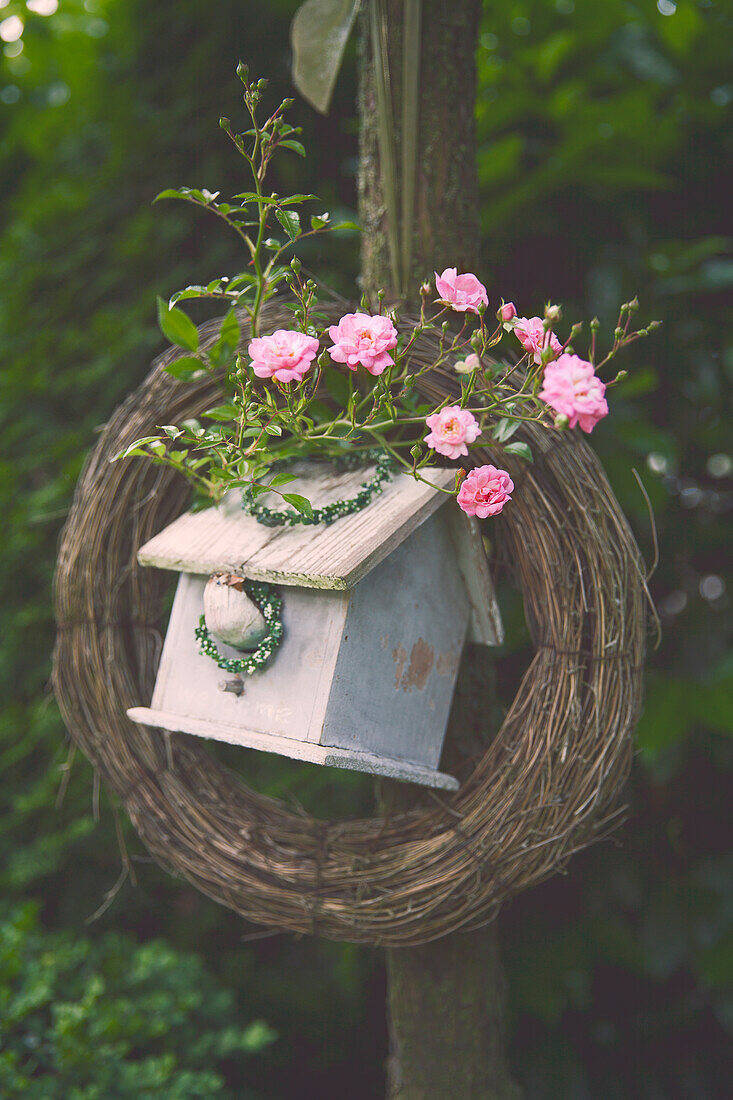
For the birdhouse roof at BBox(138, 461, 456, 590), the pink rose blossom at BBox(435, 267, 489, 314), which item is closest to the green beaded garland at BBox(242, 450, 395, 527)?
the birdhouse roof at BBox(138, 461, 456, 590)

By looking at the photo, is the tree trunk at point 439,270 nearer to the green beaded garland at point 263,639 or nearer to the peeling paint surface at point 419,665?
the peeling paint surface at point 419,665

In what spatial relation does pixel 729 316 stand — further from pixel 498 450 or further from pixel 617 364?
pixel 498 450

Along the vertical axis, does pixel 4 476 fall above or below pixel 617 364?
below

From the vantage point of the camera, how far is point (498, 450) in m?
1.06

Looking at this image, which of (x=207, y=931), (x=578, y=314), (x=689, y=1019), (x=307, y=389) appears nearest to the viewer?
(x=307, y=389)

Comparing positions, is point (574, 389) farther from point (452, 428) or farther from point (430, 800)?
point (430, 800)

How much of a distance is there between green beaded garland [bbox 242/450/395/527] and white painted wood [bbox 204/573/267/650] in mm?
98

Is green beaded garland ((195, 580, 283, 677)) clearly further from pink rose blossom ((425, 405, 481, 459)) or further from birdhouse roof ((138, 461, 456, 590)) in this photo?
pink rose blossom ((425, 405, 481, 459))

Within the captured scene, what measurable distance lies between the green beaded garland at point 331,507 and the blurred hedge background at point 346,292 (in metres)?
0.56

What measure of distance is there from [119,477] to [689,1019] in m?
Result: 1.61

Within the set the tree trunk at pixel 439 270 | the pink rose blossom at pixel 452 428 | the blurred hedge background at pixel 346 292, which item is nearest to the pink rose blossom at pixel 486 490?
the pink rose blossom at pixel 452 428

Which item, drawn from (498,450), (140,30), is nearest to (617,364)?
(498,450)

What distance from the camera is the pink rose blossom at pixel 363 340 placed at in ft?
2.85

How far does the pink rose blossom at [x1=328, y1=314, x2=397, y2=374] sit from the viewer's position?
869 millimetres
